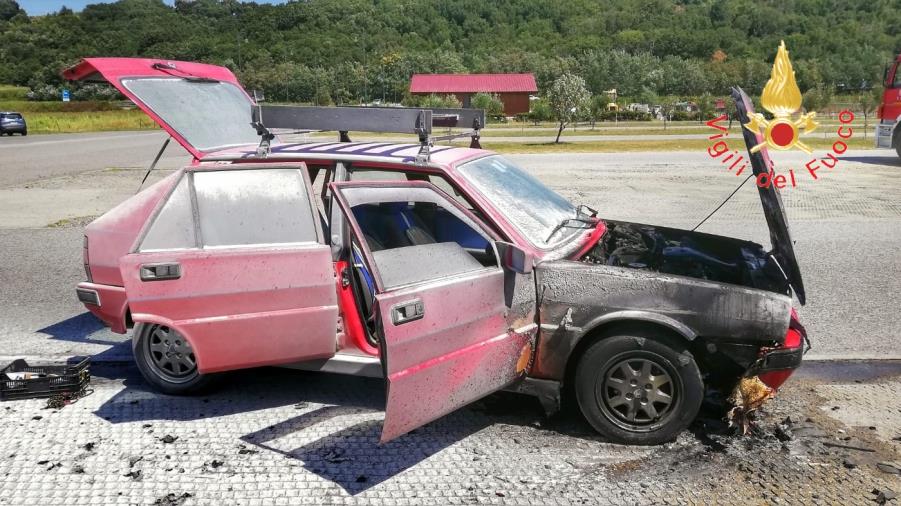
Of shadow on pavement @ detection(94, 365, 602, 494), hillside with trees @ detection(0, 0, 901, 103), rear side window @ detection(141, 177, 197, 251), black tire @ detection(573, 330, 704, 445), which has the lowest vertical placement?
shadow on pavement @ detection(94, 365, 602, 494)

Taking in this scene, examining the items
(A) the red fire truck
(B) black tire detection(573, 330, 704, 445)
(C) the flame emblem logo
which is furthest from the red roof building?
(B) black tire detection(573, 330, 704, 445)

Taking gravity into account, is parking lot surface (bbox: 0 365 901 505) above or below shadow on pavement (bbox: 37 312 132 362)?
below

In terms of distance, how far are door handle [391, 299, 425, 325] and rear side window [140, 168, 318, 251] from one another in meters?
1.10

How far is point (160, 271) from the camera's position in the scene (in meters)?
3.98

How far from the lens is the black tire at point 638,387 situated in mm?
3686

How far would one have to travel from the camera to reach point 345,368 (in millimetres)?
4141

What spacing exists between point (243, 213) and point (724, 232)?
315 inches

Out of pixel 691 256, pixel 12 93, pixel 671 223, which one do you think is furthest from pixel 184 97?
pixel 12 93

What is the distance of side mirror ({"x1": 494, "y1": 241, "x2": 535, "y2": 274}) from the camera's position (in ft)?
11.6

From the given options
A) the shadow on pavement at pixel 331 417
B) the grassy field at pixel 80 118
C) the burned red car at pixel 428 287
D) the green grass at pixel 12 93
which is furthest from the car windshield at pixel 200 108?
the green grass at pixel 12 93

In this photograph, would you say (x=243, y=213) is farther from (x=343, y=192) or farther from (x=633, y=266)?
(x=633, y=266)

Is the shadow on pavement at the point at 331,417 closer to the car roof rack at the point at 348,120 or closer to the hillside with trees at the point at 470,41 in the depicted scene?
the car roof rack at the point at 348,120

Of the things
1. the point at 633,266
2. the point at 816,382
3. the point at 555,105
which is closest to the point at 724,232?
the point at 816,382

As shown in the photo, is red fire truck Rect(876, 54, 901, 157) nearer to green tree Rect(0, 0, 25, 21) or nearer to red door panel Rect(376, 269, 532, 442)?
red door panel Rect(376, 269, 532, 442)
